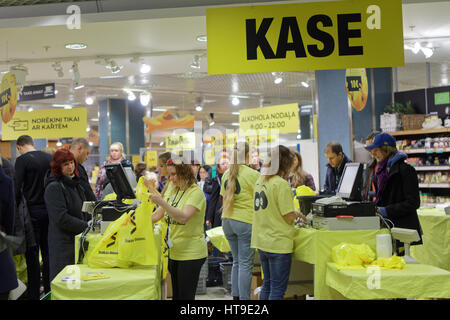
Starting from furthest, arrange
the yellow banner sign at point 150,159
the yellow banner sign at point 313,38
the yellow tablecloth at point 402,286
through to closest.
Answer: the yellow banner sign at point 150,159, the yellow banner sign at point 313,38, the yellow tablecloth at point 402,286

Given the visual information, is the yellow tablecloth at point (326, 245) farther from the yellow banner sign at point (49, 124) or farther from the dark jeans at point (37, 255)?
the yellow banner sign at point (49, 124)

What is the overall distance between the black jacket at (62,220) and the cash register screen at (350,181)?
205cm

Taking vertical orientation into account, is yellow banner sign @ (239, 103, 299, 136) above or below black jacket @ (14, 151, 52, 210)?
above

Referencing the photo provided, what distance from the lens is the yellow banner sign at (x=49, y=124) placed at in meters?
9.49

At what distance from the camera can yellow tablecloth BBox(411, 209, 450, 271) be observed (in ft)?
17.6

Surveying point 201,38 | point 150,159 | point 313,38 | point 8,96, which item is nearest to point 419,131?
point 201,38

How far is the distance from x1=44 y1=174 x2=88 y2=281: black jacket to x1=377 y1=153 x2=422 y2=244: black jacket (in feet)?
8.09

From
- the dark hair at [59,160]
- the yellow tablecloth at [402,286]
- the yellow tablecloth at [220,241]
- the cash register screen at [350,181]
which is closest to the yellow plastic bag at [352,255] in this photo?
the yellow tablecloth at [402,286]

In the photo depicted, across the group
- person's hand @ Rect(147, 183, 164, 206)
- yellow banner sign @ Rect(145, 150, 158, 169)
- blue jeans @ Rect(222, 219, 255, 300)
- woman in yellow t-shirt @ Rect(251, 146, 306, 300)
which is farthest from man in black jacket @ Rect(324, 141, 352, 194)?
yellow banner sign @ Rect(145, 150, 158, 169)

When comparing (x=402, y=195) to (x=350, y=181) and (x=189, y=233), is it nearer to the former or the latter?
(x=350, y=181)

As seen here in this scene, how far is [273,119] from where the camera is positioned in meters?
9.84

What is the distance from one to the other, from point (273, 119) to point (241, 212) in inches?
210

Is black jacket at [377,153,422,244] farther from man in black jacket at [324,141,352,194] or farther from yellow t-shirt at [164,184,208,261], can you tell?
yellow t-shirt at [164,184,208,261]

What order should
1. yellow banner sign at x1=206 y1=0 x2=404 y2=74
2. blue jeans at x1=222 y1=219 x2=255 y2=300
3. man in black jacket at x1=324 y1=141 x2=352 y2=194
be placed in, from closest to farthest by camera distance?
yellow banner sign at x1=206 y1=0 x2=404 y2=74, blue jeans at x1=222 y1=219 x2=255 y2=300, man in black jacket at x1=324 y1=141 x2=352 y2=194
